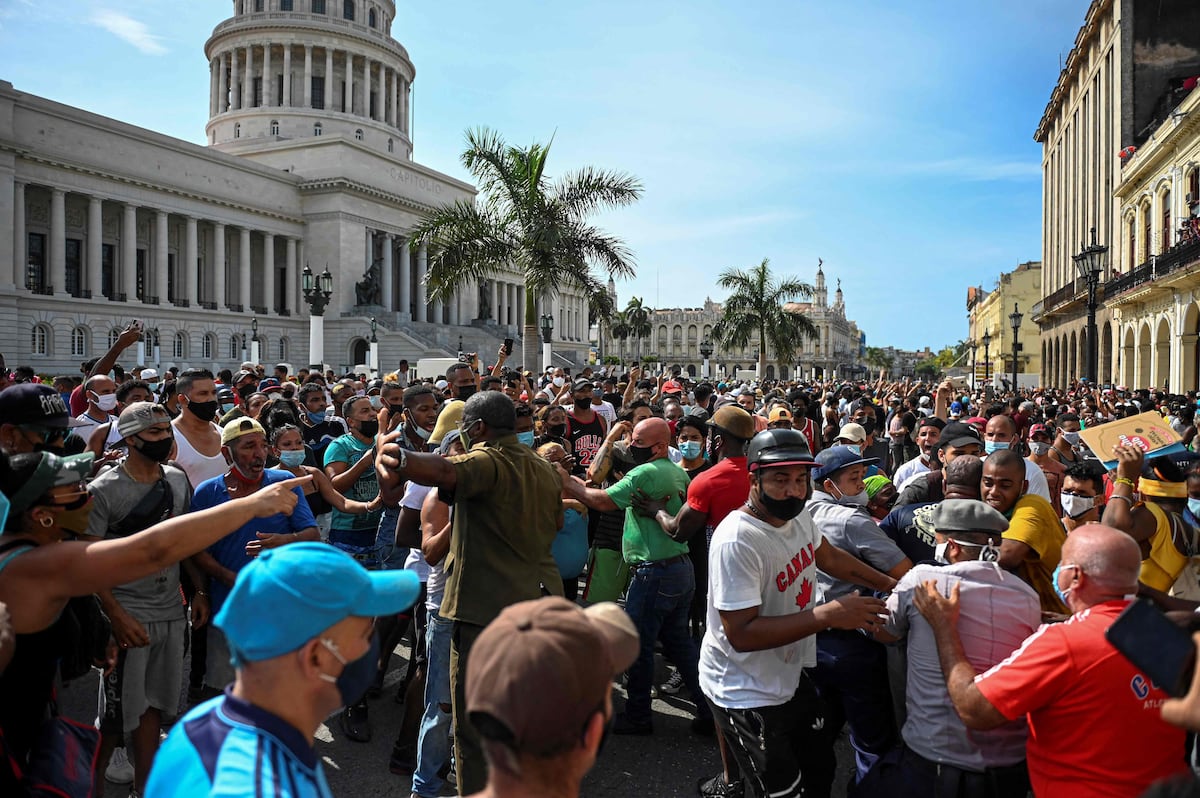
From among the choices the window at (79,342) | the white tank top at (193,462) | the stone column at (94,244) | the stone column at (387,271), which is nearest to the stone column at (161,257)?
the stone column at (94,244)

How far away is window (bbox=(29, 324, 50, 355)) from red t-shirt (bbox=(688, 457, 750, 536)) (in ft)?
153

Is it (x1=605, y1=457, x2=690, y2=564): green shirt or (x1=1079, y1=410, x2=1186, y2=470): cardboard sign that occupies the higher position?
(x1=1079, y1=410, x2=1186, y2=470): cardboard sign

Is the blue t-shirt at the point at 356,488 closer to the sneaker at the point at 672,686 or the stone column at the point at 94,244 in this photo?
the sneaker at the point at 672,686

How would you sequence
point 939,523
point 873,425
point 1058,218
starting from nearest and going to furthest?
point 939,523 < point 873,425 < point 1058,218

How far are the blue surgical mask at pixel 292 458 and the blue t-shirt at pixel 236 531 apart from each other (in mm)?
609

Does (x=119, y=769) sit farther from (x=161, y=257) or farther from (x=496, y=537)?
(x=161, y=257)

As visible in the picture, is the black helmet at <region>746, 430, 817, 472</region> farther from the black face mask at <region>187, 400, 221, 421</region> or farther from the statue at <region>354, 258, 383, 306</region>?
the statue at <region>354, 258, 383, 306</region>

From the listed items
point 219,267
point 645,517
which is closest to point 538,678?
point 645,517

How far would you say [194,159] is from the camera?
48344 mm

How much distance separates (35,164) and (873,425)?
154ft

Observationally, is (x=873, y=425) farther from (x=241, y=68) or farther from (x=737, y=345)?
(x=241, y=68)

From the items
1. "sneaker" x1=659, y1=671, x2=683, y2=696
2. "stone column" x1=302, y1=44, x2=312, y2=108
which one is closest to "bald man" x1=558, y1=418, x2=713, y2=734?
"sneaker" x1=659, y1=671, x2=683, y2=696

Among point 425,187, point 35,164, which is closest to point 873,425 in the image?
point 35,164

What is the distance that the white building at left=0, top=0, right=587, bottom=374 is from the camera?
41594mm
